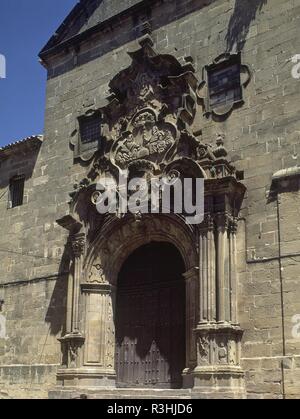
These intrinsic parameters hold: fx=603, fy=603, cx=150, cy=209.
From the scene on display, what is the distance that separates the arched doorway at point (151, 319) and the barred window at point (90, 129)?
311cm

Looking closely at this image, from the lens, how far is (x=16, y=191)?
15.8 meters

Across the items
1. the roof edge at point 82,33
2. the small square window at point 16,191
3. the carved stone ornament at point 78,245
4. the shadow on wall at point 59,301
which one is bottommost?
the shadow on wall at point 59,301

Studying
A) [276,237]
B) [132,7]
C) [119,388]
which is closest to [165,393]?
[119,388]

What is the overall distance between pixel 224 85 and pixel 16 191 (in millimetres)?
6477

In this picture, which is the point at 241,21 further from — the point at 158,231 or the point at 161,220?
the point at 158,231

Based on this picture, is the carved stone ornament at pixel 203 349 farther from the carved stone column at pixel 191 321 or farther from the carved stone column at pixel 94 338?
the carved stone column at pixel 94 338

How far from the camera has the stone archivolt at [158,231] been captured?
34.2 ft

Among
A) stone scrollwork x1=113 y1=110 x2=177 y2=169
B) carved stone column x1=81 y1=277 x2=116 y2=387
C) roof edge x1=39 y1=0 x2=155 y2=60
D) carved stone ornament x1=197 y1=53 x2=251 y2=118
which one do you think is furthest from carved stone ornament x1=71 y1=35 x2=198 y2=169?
carved stone column x1=81 y1=277 x2=116 y2=387

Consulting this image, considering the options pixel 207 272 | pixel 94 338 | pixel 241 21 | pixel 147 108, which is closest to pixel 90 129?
pixel 147 108

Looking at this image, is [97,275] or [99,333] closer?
[99,333]

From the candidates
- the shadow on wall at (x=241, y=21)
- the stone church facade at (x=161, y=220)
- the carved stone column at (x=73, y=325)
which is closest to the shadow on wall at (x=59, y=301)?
the stone church facade at (x=161, y=220)

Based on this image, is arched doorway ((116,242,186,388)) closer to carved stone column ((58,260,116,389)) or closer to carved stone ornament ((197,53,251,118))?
carved stone column ((58,260,116,389))
